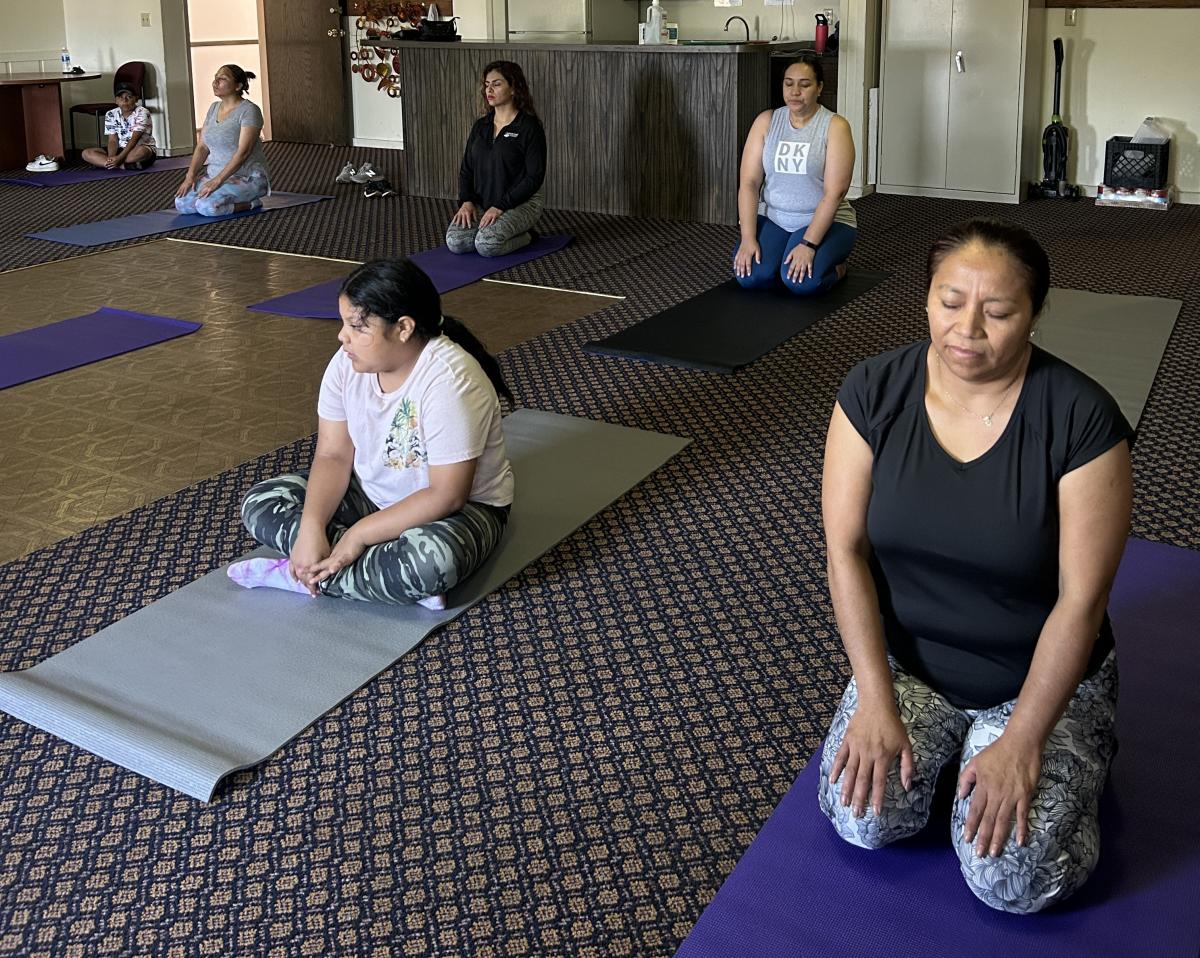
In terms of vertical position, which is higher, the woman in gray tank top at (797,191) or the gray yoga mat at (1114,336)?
the woman in gray tank top at (797,191)

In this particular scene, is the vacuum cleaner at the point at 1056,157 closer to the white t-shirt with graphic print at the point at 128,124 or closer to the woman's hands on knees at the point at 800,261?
the woman's hands on knees at the point at 800,261

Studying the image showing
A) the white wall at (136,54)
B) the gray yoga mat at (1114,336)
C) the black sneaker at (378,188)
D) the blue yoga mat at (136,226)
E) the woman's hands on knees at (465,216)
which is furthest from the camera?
the white wall at (136,54)

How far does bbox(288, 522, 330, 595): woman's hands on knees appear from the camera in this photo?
8.45 ft

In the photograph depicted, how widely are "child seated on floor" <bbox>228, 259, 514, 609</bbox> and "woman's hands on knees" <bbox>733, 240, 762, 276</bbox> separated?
247cm

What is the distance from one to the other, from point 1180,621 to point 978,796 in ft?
3.40

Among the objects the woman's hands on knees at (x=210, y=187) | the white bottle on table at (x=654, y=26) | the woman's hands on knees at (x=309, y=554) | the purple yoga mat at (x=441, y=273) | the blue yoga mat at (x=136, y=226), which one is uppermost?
the white bottle on table at (x=654, y=26)

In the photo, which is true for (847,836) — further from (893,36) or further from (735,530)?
(893,36)

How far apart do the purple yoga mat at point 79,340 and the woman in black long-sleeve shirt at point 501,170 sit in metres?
1.52

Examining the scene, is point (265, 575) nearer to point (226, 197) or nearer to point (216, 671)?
point (216, 671)

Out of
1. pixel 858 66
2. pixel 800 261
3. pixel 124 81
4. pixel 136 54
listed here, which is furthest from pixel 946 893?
pixel 136 54

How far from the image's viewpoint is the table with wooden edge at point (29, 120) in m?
8.52

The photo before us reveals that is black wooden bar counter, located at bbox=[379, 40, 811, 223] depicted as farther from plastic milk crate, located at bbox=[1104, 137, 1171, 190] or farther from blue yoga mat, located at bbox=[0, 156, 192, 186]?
blue yoga mat, located at bbox=[0, 156, 192, 186]

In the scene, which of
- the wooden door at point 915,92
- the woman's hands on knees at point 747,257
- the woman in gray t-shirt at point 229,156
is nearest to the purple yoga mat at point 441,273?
the woman's hands on knees at point 747,257

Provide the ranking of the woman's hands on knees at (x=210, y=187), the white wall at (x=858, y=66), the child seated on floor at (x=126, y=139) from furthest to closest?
1. the child seated on floor at (x=126, y=139)
2. the white wall at (x=858, y=66)
3. the woman's hands on knees at (x=210, y=187)
